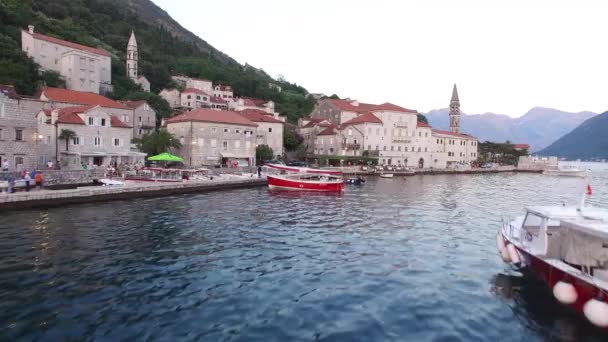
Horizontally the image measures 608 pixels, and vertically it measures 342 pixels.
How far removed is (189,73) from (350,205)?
355 feet

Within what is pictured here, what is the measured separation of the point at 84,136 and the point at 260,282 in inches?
1485

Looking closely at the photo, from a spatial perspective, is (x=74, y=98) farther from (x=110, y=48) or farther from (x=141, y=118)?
(x=110, y=48)

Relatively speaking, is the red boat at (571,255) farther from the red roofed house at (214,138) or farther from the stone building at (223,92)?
the stone building at (223,92)

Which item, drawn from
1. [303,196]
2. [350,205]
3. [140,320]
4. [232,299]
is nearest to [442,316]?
[232,299]

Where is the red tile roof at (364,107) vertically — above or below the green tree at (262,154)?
above

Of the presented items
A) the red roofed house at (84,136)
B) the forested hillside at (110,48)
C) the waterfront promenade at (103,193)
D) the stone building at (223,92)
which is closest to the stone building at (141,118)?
the forested hillside at (110,48)

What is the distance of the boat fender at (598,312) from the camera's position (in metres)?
9.16

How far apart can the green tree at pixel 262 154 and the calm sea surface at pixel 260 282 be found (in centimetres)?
4027

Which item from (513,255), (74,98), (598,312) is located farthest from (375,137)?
(598,312)

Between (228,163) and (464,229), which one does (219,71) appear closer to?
(228,163)

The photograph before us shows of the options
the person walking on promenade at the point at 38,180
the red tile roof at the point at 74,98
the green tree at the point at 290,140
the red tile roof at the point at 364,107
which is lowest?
the person walking on promenade at the point at 38,180

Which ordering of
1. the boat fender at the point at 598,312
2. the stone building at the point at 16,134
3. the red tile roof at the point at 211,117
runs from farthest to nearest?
the red tile roof at the point at 211,117 → the stone building at the point at 16,134 → the boat fender at the point at 598,312

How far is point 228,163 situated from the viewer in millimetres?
58031

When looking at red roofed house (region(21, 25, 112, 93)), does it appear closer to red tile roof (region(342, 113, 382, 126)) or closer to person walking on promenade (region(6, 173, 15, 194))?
red tile roof (region(342, 113, 382, 126))
